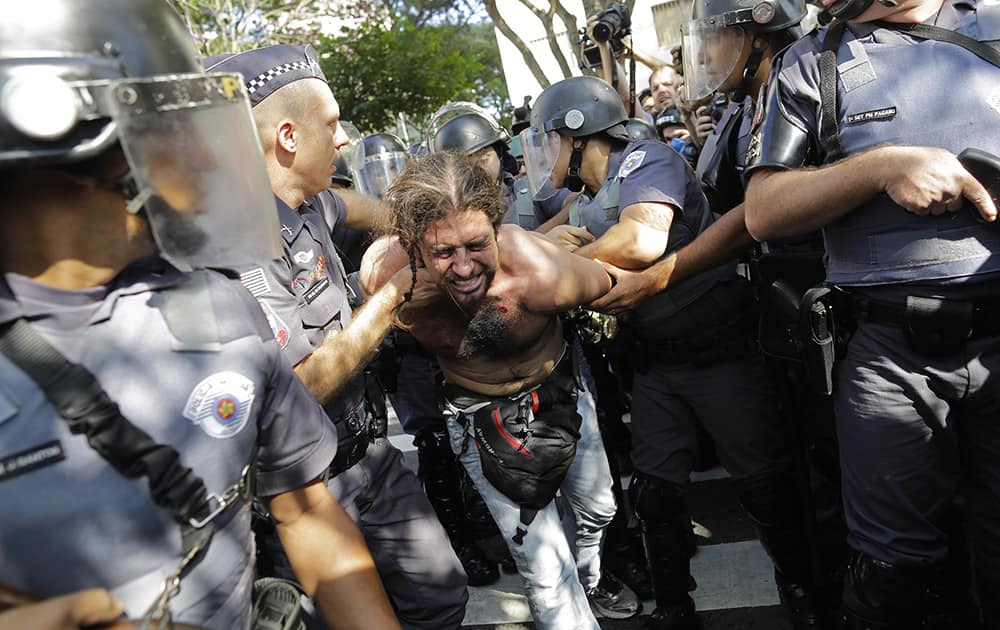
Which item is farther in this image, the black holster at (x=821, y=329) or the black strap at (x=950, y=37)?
the black holster at (x=821, y=329)

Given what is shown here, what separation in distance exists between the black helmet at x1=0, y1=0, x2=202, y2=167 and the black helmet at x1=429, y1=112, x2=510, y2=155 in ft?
12.0

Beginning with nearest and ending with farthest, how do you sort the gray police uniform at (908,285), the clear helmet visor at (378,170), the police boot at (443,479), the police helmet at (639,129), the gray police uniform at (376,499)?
the gray police uniform at (908,285), the gray police uniform at (376,499), the police boot at (443,479), the police helmet at (639,129), the clear helmet visor at (378,170)

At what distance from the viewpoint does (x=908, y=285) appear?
78.6 inches

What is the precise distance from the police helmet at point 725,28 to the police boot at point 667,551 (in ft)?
5.42

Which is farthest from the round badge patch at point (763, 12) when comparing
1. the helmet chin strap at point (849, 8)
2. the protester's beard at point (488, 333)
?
the protester's beard at point (488, 333)

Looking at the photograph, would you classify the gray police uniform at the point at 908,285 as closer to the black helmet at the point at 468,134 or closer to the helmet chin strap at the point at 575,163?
the helmet chin strap at the point at 575,163

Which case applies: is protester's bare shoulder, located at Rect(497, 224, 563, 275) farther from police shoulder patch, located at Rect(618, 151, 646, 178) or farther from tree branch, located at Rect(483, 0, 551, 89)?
tree branch, located at Rect(483, 0, 551, 89)

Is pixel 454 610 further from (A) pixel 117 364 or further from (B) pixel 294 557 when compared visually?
(A) pixel 117 364

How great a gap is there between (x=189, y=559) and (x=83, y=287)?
0.46 meters

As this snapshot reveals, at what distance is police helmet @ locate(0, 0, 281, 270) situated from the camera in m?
1.00

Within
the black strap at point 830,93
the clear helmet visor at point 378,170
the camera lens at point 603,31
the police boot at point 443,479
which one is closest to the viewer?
the black strap at point 830,93

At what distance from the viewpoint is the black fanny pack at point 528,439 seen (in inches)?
101

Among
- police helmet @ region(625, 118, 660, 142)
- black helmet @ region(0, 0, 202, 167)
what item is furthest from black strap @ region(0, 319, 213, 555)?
police helmet @ region(625, 118, 660, 142)

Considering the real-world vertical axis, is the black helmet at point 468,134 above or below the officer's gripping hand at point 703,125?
above
